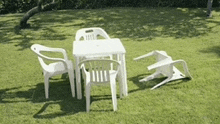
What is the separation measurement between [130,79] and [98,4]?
10372 millimetres

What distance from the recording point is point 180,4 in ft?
50.4

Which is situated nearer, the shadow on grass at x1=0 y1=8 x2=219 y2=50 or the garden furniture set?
the garden furniture set

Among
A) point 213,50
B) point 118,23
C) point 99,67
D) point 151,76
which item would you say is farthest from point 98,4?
point 99,67

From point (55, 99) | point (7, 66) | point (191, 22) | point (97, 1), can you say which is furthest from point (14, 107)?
point (97, 1)

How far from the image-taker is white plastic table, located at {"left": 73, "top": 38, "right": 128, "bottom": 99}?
16.6 ft

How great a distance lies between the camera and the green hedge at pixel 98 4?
1510 cm

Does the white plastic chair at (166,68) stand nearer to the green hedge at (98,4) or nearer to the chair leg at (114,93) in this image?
the chair leg at (114,93)

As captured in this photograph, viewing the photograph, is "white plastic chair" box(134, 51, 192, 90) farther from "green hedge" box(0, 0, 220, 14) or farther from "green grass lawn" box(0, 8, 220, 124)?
"green hedge" box(0, 0, 220, 14)

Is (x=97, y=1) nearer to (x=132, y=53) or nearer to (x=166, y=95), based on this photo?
(x=132, y=53)

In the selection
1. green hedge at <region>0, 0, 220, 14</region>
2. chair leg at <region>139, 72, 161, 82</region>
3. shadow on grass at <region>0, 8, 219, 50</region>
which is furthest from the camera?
green hedge at <region>0, 0, 220, 14</region>

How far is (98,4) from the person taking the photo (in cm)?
1590

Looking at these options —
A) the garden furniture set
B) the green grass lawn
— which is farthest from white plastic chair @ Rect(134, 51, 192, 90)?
the green grass lawn

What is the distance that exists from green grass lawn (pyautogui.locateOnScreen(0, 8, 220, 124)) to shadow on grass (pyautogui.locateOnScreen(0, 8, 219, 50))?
36 mm

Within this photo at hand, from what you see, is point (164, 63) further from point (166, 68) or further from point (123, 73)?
point (123, 73)
